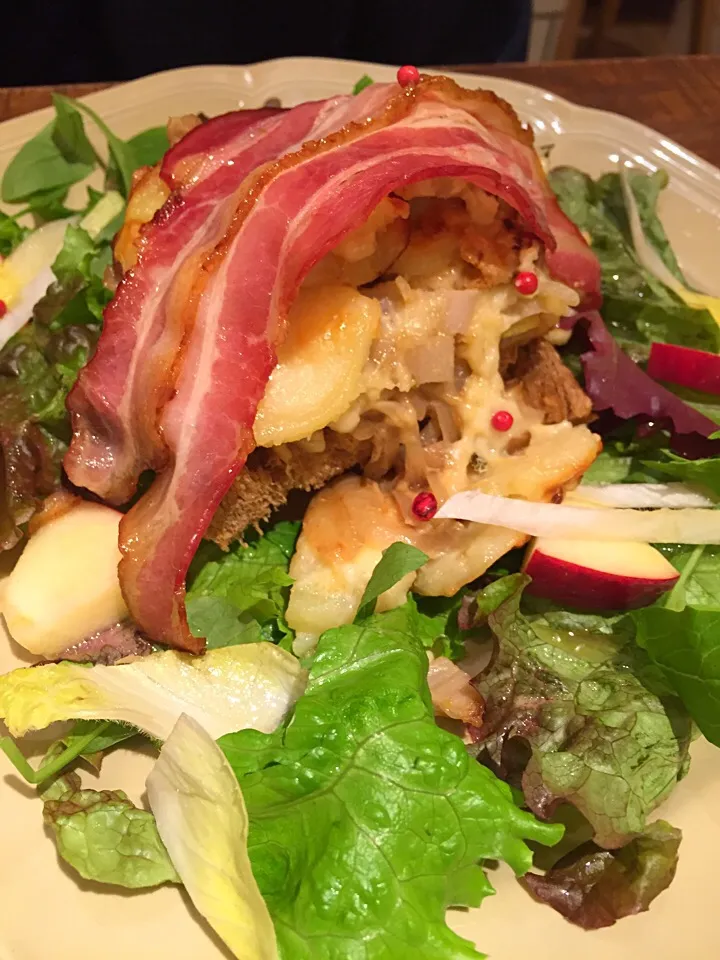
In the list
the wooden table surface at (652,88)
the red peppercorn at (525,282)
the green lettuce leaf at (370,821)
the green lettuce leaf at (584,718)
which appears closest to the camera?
the green lettuce leaf at (370,821)

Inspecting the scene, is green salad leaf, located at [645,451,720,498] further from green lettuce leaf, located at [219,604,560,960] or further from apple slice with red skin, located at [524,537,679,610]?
green lettuce leaf, located at [219,604,560,960]

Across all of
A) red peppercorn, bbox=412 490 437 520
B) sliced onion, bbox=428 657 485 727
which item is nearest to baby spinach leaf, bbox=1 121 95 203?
red peppercorn, bbox=412 490 437 520

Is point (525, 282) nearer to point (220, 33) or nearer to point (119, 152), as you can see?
point (119, 152)

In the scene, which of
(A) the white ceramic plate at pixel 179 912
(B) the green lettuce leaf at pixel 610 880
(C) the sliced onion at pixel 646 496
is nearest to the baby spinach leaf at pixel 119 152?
(A) the white ceramic plate at pixel 179 912

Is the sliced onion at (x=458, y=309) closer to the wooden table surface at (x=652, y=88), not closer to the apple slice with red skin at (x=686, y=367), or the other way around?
the apple slice with red skin at (x=686, y=367)

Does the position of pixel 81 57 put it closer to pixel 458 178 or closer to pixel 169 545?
pixel 458 178

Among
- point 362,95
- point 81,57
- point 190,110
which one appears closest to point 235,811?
point 362,95
